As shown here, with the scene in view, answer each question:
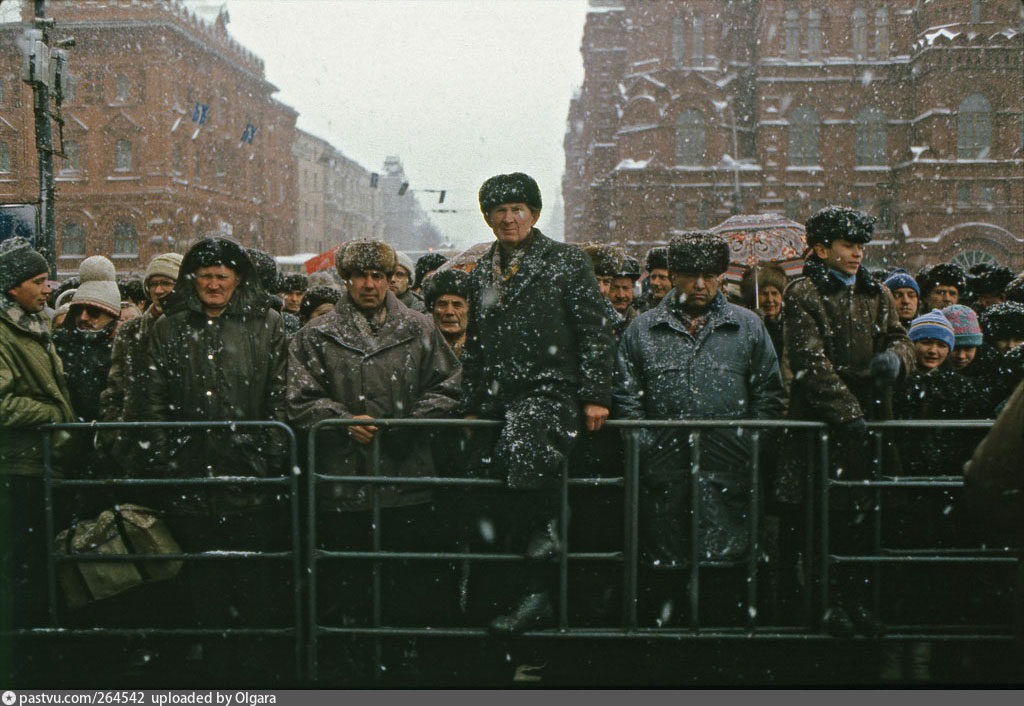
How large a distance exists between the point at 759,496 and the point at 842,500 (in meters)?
0.39

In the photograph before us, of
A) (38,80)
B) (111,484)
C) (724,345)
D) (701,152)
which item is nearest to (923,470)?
(724,345)

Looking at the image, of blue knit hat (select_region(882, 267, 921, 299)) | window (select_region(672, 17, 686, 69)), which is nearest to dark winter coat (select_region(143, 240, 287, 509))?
blue knit hat (select_region(882, 267, 921, 299))

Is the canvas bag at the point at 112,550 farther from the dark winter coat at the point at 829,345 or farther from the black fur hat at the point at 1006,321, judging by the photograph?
the black fur hat at the point at 1006,321

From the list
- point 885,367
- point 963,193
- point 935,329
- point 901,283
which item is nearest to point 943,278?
point 901,283

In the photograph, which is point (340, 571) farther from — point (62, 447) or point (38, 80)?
point (38, 80)

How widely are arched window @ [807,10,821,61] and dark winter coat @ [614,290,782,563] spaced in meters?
49.7

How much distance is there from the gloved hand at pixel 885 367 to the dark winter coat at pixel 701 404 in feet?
1.51

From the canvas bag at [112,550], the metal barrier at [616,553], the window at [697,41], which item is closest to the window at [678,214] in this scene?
the window at [697,41]

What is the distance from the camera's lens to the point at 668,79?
48.7 meters

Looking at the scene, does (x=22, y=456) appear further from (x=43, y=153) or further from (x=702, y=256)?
(x=43, y=153)

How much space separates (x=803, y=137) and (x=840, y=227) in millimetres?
48279

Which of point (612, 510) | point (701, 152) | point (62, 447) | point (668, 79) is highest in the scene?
point (668, 79)

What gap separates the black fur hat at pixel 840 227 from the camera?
13.8 feet

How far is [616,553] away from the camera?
3820 mm
